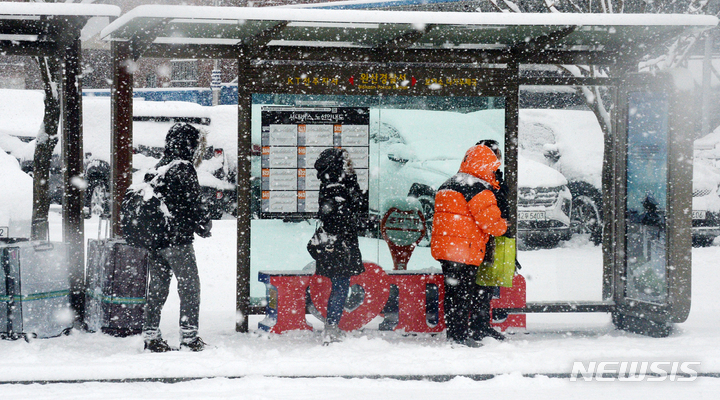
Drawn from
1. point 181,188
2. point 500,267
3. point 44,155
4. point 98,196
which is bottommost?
point 500,267

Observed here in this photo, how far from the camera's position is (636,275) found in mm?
7168

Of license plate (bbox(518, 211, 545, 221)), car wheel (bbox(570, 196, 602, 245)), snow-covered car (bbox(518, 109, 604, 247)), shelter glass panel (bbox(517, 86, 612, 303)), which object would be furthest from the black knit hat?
car wheel (bbox(570, 196, 602, 245))

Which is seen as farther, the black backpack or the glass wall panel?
the glass wall panel

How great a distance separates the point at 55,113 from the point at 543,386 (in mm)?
4866

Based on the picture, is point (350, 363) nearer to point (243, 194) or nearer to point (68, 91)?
point (243, 194)

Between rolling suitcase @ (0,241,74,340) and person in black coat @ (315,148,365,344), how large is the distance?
7.17 ft

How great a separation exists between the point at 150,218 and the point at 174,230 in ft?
0.70

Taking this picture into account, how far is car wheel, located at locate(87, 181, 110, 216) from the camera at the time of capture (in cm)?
1455

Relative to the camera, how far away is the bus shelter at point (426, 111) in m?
6.66

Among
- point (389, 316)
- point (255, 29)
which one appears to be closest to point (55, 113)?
point (255, 29)

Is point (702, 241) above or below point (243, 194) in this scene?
below


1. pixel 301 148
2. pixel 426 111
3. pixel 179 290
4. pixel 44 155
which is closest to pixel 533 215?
pixel 426 111

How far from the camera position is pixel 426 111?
7.27m

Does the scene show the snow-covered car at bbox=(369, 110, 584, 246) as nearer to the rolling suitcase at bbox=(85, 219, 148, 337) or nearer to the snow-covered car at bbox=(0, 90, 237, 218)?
the rolling suitcase at bbox=(85, 219, 148, 337)
